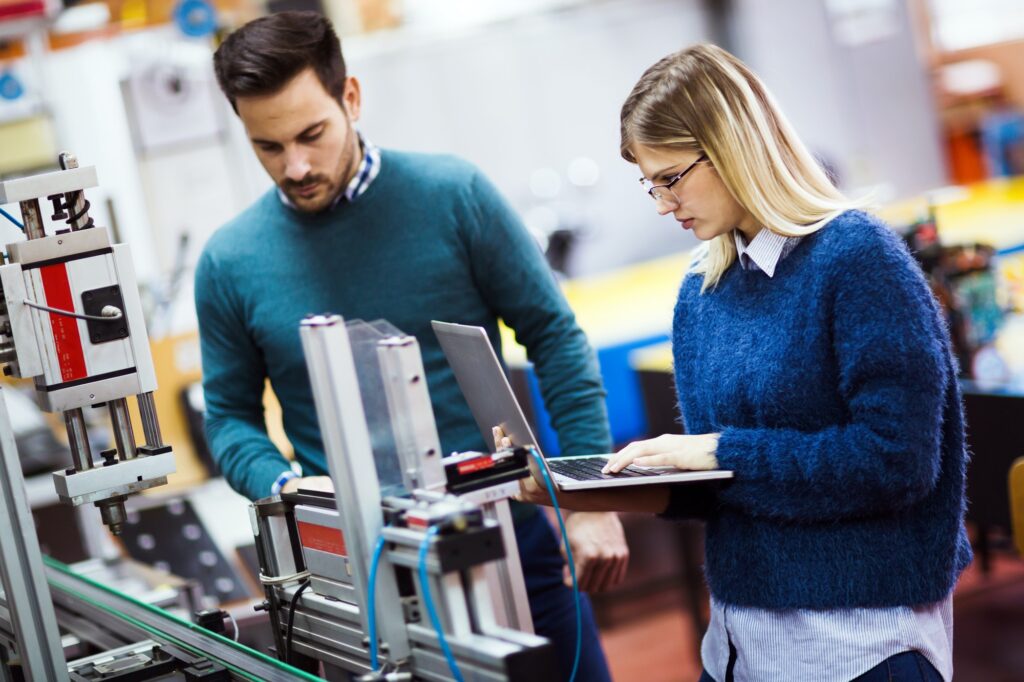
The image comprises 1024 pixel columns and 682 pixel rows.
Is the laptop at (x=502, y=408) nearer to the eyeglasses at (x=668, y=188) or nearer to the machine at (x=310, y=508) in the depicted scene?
the machine at (x=310, y=508)

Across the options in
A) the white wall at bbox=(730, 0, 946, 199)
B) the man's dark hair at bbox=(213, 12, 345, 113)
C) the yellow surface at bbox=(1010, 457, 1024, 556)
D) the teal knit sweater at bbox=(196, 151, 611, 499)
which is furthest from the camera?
the white wall at bbox=(730, 0, 946, 199)

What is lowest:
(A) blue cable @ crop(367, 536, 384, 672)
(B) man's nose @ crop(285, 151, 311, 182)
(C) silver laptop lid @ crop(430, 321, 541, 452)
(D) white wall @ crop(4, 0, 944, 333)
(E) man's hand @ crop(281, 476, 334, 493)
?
(A) blue cable @ crop(367, 536, 384, 672)

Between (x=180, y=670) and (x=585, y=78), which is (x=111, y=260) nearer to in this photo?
(x=180, y=670)

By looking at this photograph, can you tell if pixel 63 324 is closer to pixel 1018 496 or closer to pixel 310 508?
pixel 310 508

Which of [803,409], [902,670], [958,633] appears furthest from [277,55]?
[958,633]

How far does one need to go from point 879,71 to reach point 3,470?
6860 millimetres

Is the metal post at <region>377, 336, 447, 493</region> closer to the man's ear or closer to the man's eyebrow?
the man's eyebrow

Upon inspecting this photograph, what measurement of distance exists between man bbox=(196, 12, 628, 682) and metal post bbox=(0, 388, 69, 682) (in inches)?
17.4

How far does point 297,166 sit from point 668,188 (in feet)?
2.07

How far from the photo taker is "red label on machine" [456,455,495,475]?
121 cm

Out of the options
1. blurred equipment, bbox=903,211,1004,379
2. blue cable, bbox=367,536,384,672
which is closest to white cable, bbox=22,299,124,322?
blue cable, bbox=367,536,384,672

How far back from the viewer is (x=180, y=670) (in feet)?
5.05

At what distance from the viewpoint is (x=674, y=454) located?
4.52ft

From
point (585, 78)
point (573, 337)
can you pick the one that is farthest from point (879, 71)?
point (573, 337)
